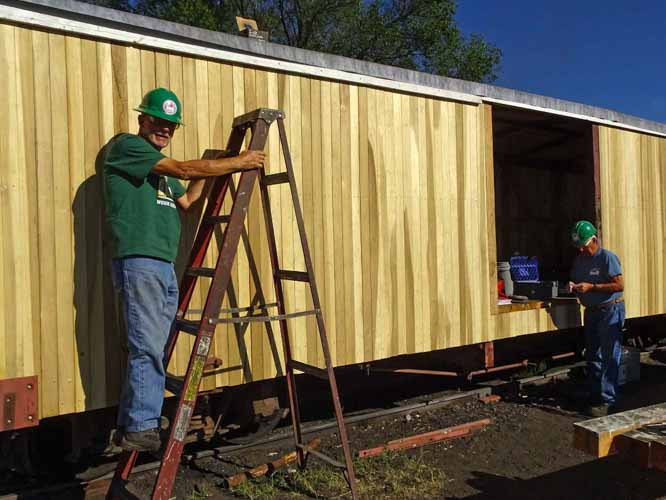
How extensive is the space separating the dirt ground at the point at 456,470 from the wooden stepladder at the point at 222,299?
0.44m

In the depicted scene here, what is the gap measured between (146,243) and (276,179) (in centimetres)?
103

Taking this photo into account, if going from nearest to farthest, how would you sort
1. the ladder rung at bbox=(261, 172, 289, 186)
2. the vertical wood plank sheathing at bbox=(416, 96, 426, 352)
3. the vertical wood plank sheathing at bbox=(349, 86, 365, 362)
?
the ladder rung at bbox=(261, 172, 289, 186) < the vertical wood plank sheathing at bbox=(349, 86, 365, 362) < the vertical wood plank sheathing at bbox=(416, 96, 426, 352)

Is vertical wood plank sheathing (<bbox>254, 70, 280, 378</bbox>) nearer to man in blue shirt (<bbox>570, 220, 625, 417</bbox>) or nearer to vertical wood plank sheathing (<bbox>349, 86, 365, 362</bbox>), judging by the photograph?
vertical wood plank sheathing (<bbox>349, 86, 365, 362</bbox>)

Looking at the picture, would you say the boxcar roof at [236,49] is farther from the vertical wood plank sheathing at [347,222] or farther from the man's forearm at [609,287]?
the man's forearm at [609,287]

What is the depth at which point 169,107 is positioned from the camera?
3.33m

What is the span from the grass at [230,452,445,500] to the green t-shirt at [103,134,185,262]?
5.90 feet

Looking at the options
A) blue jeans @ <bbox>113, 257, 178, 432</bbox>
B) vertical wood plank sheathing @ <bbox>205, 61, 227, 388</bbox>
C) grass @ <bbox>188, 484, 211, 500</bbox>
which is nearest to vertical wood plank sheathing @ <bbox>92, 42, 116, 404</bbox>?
blue jeans @ <bbox>113, 257, 178, 432</bbox>

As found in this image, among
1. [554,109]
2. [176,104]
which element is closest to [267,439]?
[176,104]

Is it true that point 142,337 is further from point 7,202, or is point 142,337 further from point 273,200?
point 273,200

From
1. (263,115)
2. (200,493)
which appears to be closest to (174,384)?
(200,493)

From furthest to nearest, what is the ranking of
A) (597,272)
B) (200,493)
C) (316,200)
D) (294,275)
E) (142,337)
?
1. (597,272)
2. (316,200)
3. (200,493)
4. (294,275)
5. (142,337)

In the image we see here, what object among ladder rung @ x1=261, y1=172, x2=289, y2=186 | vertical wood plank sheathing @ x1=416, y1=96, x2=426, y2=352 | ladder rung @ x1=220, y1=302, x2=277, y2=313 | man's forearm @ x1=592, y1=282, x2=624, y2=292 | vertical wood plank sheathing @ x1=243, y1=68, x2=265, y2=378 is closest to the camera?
ladder rung @ x1=261, y1=172, x2=289, y2=186

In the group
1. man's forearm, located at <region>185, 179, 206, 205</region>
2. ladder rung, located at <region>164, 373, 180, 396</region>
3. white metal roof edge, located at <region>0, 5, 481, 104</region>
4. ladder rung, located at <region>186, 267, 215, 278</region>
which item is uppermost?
white metal roof edge, located at <region>0, 5, 481, 104</region>

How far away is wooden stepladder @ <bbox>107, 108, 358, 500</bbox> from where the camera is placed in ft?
10.4
